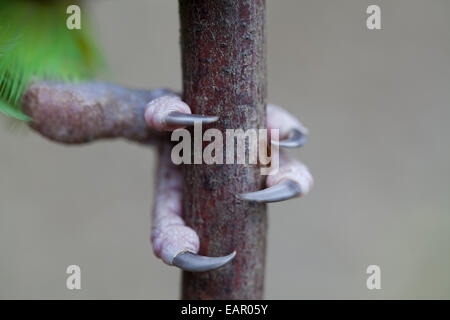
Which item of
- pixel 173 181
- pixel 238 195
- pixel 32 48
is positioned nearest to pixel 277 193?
pixel 238 195

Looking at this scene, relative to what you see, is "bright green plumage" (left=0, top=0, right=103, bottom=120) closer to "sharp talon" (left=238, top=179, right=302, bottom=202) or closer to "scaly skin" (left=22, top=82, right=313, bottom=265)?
"scaly skin" (left=22, top=82, right=313, bottom=265)

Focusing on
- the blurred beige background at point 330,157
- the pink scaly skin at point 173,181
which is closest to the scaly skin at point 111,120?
the pink scaly skin at point 173,181

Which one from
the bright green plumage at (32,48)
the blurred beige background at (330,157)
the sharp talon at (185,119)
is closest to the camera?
the sharp talon at (185,119)

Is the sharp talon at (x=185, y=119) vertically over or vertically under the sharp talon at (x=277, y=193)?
over

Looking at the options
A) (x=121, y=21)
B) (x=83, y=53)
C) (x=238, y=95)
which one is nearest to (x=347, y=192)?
(x=121, y=21)

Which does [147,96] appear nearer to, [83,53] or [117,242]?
[83,53]

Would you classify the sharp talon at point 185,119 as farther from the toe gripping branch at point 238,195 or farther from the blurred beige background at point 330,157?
the blurred beige background at point 330,157

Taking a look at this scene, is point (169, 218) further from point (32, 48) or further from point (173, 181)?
point (32, 48)
